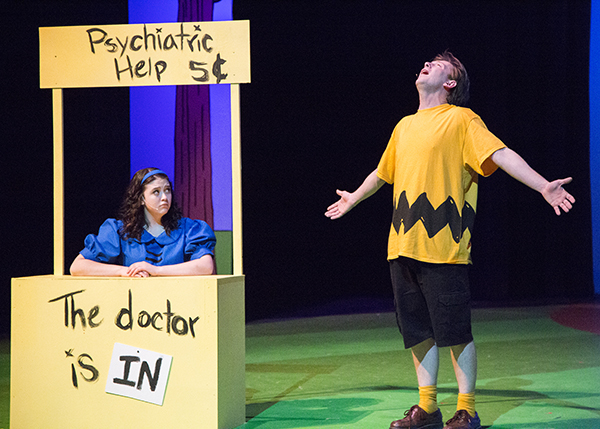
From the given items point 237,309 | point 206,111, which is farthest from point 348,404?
point 206,111

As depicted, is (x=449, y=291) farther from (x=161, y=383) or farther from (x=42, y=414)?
(x=42, y=414)

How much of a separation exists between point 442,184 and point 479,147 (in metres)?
0.18

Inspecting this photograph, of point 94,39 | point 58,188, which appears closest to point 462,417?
point 58,188

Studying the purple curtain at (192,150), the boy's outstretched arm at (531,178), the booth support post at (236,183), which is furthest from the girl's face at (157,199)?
the purple curtain at (192,150)

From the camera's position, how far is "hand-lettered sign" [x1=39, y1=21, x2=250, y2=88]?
2.60m

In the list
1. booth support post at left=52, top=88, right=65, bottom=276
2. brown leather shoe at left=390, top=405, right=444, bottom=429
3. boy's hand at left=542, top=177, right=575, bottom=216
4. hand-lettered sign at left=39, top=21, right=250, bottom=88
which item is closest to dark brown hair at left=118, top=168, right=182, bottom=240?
booth support post at left=52, top=88, right=65, bottom=276

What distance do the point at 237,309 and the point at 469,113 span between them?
1.15 meters

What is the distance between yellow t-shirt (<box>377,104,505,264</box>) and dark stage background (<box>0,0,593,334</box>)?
13.3 ft

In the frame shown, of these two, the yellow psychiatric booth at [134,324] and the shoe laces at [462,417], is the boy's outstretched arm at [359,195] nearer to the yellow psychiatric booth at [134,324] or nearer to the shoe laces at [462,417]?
the yellow psychiatric booth at [134,324]

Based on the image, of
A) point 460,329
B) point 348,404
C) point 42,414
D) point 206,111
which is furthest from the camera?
point 206,111

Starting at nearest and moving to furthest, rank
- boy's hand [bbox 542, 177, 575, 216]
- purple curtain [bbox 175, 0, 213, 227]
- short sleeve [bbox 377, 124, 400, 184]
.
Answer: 1. boy's hand [bbox 542, 177, 575, 216]
2. short sleeve [bbox 377, 124, 400, 184]
3. purple curtain [bbox 175, 0, 213, 227]

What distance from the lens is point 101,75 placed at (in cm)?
266

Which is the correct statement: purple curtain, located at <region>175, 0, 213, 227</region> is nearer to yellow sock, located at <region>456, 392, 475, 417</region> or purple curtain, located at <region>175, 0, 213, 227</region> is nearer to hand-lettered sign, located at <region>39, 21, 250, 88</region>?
hand-lettered sign, located at <region>39, 21, 250, 88</region>

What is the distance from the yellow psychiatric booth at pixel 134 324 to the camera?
238 cm
